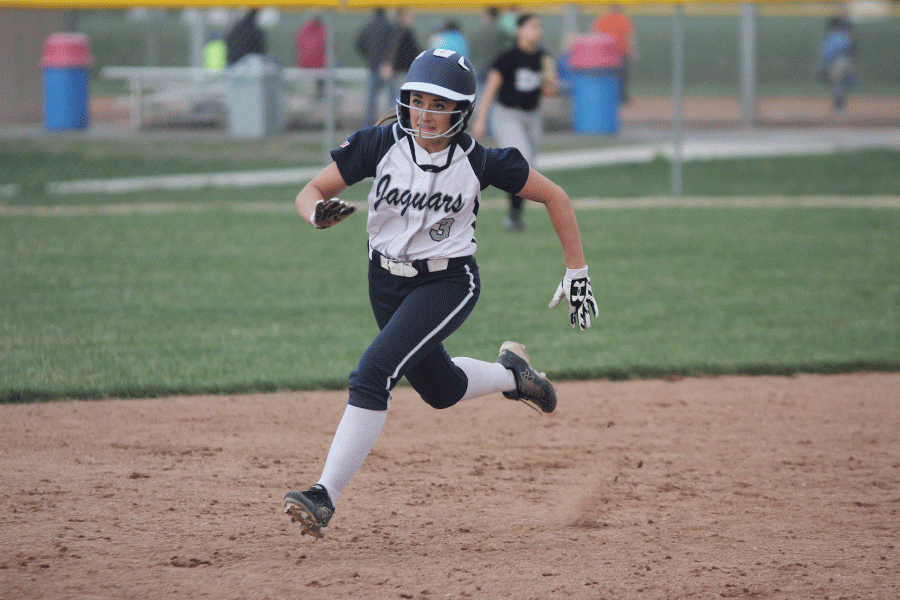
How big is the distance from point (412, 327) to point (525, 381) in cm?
117

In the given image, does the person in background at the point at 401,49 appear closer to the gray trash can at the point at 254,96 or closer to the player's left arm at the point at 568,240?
the gray trash can at the point at 254,96

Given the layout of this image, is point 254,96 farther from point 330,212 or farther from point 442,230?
point 330,212

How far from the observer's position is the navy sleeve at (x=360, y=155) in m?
3.95

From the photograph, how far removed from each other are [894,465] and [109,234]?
849cm

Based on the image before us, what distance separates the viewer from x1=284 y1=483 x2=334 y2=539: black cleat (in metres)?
3.55

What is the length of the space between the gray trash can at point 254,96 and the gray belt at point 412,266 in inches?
517

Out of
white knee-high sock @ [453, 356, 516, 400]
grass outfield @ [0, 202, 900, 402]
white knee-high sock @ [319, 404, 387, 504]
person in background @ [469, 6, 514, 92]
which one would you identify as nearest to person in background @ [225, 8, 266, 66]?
person in background @ [469, 6, 514, 92]

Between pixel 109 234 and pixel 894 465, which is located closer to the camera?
pixel 894 465

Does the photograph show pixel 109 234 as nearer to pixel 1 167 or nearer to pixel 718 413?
pixel 1 167

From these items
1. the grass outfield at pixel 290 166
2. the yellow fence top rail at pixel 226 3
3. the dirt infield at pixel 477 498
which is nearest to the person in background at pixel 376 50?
the grass outfield at pixel 290 166

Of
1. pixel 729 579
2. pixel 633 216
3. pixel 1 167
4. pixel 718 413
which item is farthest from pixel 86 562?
pixel 1 167

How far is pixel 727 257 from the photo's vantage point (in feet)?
32.8

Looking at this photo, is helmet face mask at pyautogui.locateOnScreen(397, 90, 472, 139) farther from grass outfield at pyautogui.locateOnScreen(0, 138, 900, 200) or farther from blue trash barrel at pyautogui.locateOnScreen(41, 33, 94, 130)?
blue trash barrel at pyautogui.locateOnScreen(41, 33, 94, 130)

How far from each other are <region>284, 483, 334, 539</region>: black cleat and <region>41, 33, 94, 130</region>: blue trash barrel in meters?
14.1
